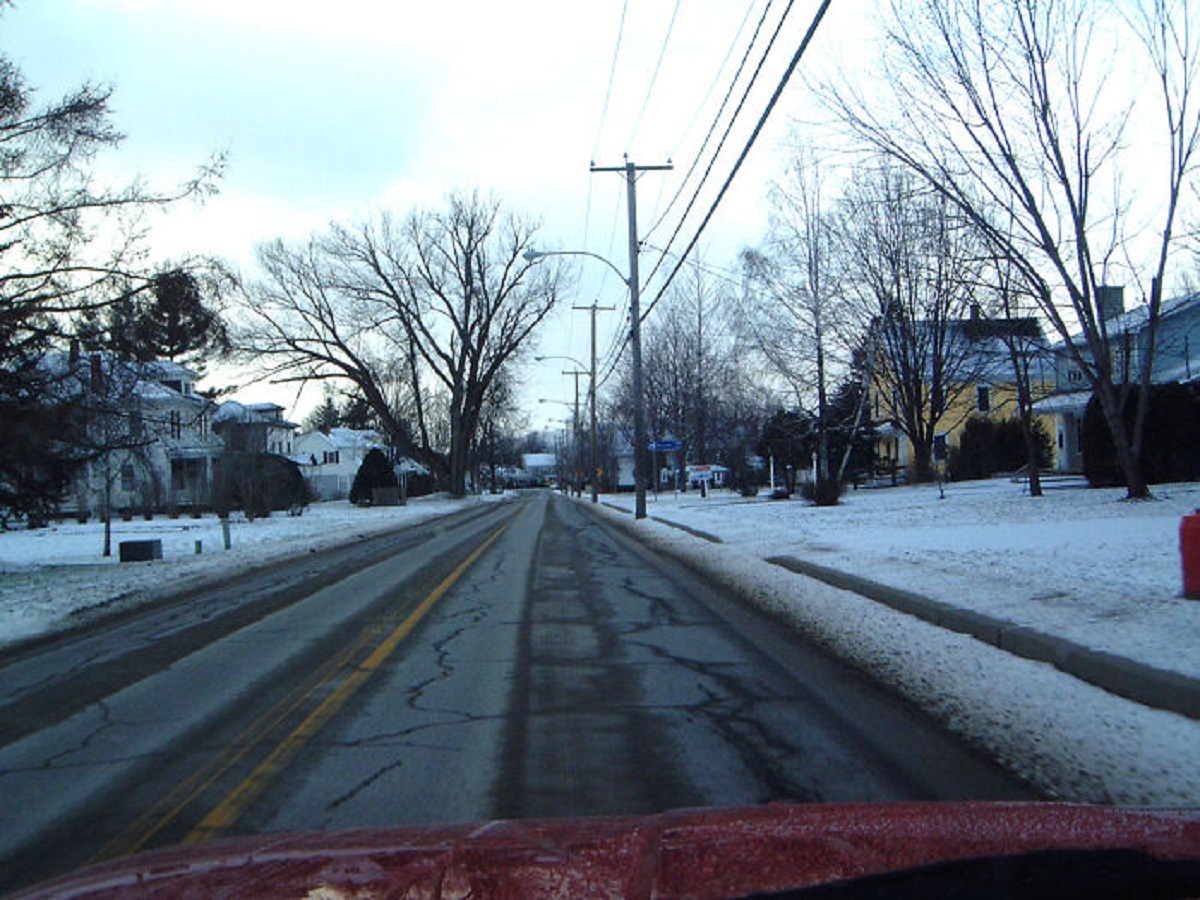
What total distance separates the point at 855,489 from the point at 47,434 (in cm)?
3015

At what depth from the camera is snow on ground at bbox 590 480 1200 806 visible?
507 centimetres

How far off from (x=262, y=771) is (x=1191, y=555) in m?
7.65

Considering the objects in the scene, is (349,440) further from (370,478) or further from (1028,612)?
(1028,612)

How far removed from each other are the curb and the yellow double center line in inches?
198

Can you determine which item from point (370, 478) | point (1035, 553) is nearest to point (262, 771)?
point (1035, 553)

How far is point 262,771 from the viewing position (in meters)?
5.21

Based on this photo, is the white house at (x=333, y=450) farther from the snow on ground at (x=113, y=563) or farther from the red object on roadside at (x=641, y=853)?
the red object on roadside at (x=641, y=853)

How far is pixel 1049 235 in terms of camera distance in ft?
63.7

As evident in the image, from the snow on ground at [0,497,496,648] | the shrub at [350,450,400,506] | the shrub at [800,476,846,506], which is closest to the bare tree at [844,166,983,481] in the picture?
the shrub at [800,476,846,506]

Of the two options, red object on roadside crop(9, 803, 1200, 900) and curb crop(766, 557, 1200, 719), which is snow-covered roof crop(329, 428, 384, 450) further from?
red object on roadside crop(9, 803, 1200, 900)

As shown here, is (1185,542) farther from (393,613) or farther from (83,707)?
(83,707)

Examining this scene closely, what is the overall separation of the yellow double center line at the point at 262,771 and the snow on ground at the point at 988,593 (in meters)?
3.83

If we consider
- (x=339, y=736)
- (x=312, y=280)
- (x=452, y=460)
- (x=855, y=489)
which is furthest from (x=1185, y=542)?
(x=452, y=460)

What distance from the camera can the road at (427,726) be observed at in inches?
182
